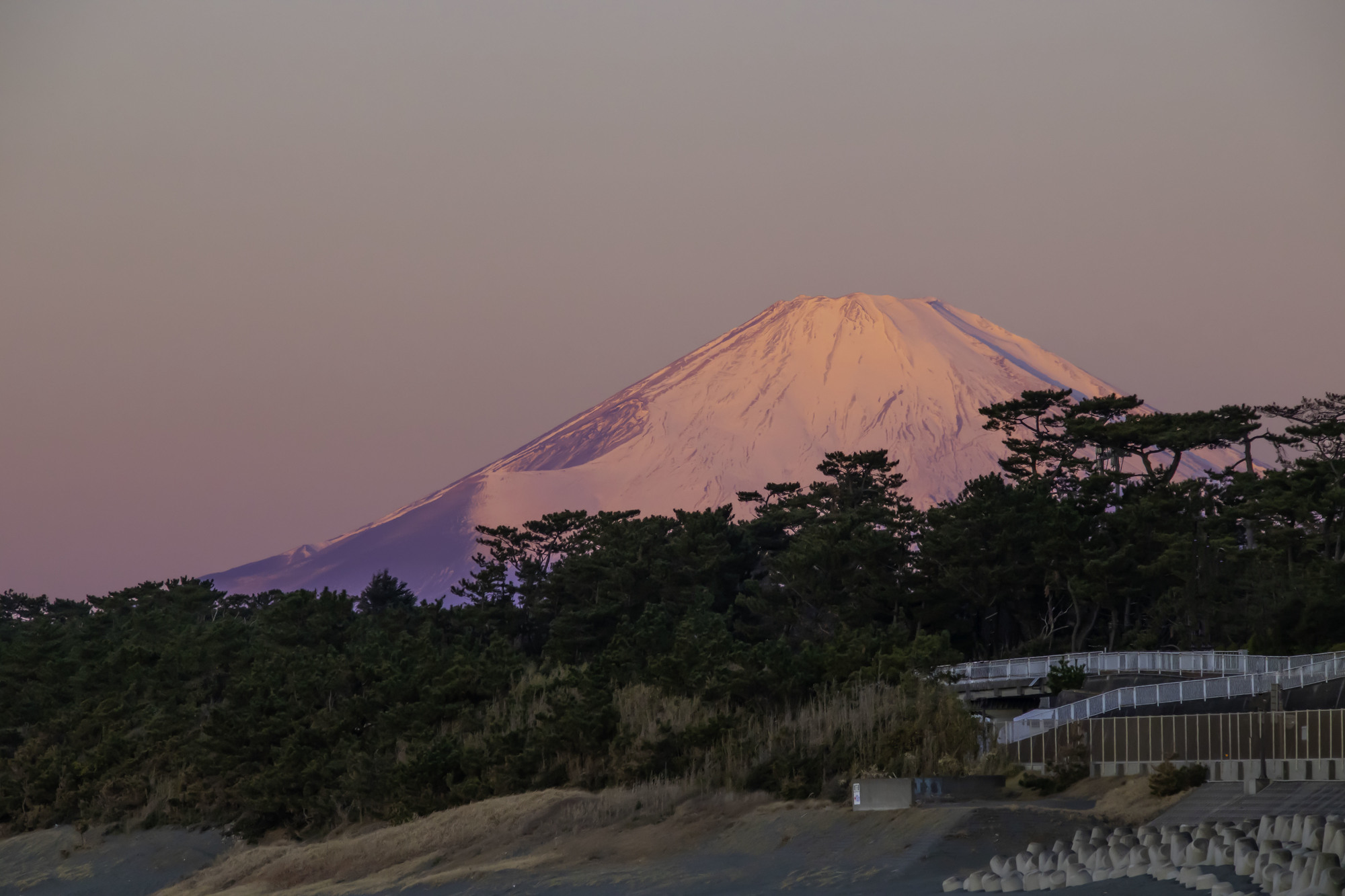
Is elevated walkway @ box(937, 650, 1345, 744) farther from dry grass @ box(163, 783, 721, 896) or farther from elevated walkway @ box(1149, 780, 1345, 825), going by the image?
dry grass @ box(163, 783, 721, 896)

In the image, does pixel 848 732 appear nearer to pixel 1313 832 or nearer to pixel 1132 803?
pixel 1132 803

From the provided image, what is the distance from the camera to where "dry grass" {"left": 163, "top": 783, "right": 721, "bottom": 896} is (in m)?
32.0

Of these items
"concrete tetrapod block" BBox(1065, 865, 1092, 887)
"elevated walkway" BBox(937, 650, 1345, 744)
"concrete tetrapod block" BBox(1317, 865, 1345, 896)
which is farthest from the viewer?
"elevated walkway" BBox(937, 650, 1345, 744)

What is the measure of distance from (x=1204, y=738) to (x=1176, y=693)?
5.83m

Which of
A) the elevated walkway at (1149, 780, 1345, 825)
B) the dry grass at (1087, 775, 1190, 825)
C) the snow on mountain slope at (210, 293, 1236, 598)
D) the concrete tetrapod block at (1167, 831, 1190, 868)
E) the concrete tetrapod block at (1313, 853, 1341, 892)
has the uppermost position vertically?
the snow on mountain slope at (210, 293, 1236, 598)

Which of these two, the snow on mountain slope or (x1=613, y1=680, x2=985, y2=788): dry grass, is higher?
the snow on mountain slope

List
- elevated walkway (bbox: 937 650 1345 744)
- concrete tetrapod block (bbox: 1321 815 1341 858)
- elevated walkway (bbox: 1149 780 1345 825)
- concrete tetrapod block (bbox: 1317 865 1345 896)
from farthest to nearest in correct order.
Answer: elevated walkway (bbox: 937 650 1345 744), elevated walkway (bbox: 1149 780 1345 825), concrete tetrapod block (bbox: 1321 815 1341 858), concrete tetrapod block (bbox: 1317 865 1345 896)

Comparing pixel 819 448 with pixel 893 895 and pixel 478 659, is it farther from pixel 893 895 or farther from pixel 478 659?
pixel 893 895

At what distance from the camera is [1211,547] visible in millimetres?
58562

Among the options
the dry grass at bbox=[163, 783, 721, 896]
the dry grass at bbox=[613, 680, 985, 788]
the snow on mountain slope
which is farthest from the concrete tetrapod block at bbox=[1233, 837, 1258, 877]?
the snow on mountain slope

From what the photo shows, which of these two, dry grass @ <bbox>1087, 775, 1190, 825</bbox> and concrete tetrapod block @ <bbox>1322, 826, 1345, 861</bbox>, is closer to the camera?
concrete tetrapod block @ <bbox>1322, 826, 1345, 861</bbox>

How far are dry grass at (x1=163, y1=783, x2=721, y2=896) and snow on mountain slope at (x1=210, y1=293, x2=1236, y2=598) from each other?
385ft

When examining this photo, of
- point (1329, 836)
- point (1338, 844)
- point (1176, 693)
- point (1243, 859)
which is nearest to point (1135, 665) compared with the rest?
point (1176, 693)

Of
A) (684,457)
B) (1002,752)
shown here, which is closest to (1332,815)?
(1002,752)
